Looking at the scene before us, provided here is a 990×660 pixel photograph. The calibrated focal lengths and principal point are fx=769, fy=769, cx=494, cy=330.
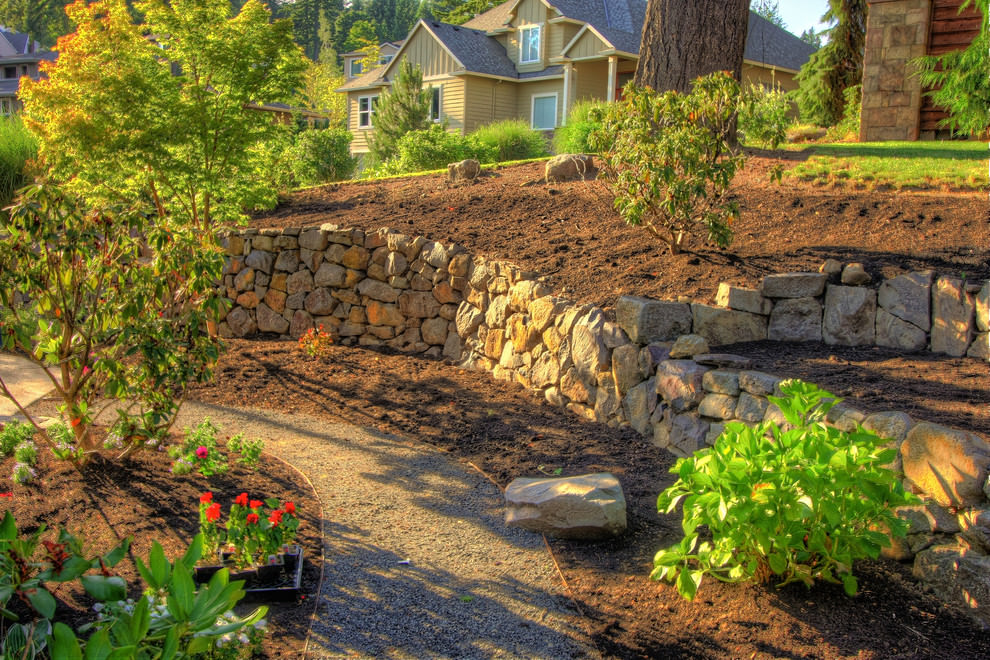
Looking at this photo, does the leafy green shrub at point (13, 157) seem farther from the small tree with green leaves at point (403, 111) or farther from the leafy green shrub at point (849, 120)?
the leafy green shrub at point (849, 120)

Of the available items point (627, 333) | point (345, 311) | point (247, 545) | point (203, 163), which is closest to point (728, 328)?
point (627, 333)

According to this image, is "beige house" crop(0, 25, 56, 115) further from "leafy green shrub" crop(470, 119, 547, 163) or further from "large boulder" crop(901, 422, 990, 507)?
"large boulder" crop(901, 422, 990, 507)

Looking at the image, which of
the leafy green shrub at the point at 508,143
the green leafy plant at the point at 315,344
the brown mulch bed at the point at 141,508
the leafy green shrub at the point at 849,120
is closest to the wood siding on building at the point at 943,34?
the leafy green shrub at the point at 849,120

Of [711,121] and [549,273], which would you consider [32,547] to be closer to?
[549,273]

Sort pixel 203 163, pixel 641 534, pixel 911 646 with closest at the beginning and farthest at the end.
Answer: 1. pixel 911 646
2. pixel 641 534
3. pixel 203 163

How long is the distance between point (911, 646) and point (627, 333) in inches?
119

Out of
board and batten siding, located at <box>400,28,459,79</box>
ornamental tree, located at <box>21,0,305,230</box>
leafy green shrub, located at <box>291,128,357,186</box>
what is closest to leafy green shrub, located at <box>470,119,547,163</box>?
leafy green shrub, located at <box>291,128,357,186</box>

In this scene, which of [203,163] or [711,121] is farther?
[203,163]

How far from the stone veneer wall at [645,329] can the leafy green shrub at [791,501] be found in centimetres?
34

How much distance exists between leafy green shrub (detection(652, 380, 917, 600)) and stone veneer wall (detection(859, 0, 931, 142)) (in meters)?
10.4

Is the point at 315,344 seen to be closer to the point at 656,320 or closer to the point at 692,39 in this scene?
the point at 656,320

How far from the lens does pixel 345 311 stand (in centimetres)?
845

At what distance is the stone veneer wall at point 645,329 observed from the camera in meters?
3.37

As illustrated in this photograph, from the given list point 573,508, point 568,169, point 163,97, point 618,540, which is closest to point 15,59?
point 163,97
